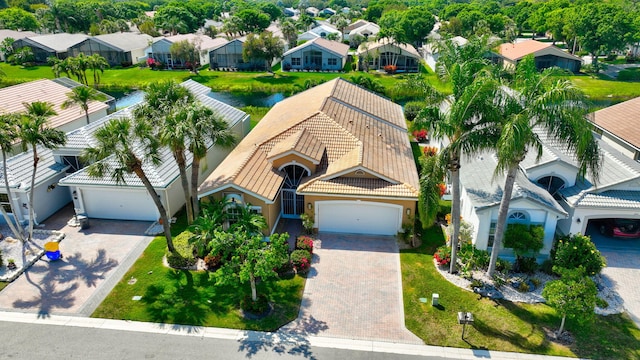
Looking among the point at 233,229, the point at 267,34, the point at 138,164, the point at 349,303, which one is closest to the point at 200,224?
the point at 233,229

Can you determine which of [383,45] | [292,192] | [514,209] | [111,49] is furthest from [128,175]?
[111,49]

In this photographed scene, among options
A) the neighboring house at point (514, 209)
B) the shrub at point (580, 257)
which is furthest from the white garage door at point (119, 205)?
the shrub at point (580, 257)

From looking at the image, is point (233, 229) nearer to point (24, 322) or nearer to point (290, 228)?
point (290, 228)

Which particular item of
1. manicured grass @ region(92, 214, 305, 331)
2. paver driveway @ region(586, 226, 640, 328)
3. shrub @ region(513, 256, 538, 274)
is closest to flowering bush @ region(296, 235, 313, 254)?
manicured grass @ region(92, 214, 305, 331)

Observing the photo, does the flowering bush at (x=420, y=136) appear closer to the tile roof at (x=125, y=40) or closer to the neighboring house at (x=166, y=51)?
the neighboring house at (x=166, y=51)

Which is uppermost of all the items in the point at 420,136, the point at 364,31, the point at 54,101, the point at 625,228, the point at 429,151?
the point at 364,31

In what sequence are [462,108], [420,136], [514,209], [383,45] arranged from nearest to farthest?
[462,108] < [514,209] < [420,136] < [383,45]

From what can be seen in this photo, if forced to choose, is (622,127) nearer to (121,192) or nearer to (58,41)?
(121,192)
